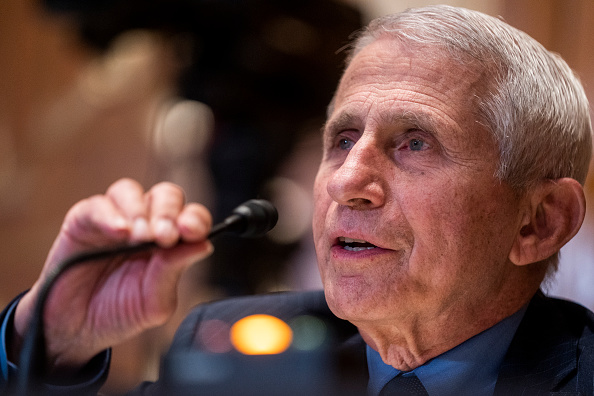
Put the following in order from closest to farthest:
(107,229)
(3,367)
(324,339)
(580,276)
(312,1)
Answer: (107,229)
(3,367)
(324,339)
(580,276)
(312,1)

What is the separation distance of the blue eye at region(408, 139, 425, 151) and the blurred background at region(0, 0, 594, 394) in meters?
1.21

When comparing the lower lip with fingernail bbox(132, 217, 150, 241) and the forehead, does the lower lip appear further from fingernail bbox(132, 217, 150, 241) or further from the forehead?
fingernail bbox(132, 217, 150, 241)

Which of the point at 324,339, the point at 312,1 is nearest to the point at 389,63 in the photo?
the point at 324,339

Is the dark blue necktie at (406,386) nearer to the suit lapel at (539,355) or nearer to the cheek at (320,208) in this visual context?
the suit lapel at (539,355)

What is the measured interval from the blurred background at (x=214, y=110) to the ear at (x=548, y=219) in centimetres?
100

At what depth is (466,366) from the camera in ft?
4.40

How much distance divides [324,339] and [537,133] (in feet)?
2.35

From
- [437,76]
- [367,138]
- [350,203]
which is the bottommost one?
[350,203]

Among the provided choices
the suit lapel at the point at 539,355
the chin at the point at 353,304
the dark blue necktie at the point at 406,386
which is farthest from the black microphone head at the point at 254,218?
the suit lapel at the point at 539,355

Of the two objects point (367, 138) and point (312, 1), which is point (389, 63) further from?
point (312, 1)

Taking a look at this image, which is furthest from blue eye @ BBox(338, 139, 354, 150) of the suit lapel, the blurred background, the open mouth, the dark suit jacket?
the blurred background

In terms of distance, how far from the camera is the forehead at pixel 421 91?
1.31 metres

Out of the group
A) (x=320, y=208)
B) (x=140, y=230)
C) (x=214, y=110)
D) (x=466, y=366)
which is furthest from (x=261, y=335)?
(x=214, y=110)

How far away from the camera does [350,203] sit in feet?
4.10
